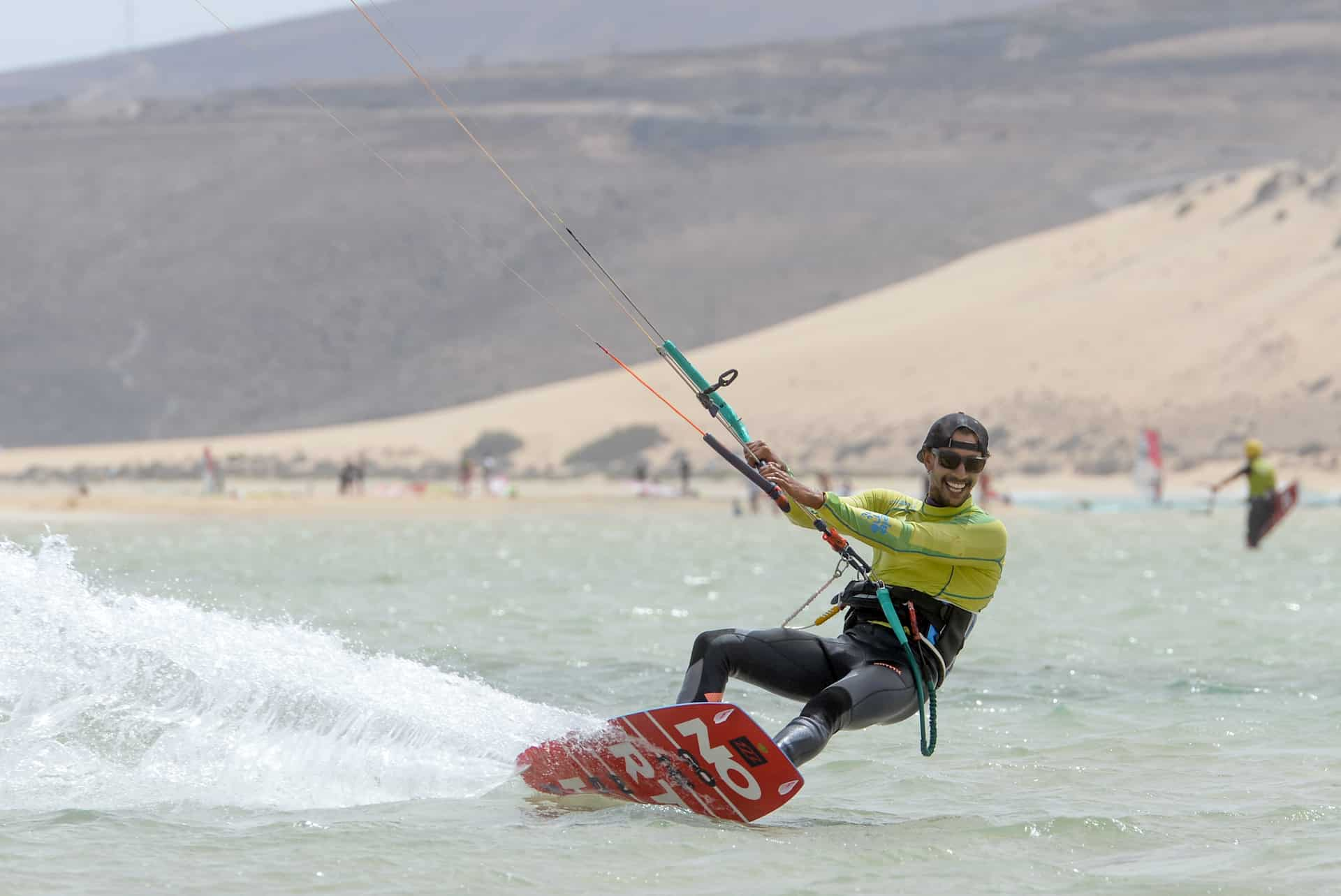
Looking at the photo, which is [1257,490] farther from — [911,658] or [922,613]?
[911,658]

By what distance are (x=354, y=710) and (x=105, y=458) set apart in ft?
218

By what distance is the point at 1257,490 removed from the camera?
25359 mm

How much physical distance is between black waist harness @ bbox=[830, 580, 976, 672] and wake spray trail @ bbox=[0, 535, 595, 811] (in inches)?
50.4

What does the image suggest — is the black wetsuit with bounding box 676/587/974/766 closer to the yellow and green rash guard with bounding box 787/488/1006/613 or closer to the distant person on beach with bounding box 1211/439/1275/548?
the yellow and green rash guard with bounding box 787/488/1006/613

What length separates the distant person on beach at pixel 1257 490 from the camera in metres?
24.3

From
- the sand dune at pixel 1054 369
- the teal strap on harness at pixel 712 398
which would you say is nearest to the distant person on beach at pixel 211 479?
the sand dune at pixel 1054 369

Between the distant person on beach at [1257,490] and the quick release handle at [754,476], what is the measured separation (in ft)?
56.5

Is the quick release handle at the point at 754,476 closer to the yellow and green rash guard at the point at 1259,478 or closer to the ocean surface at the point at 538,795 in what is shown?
the ocean surface at the point at 538,795

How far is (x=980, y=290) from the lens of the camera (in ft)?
279

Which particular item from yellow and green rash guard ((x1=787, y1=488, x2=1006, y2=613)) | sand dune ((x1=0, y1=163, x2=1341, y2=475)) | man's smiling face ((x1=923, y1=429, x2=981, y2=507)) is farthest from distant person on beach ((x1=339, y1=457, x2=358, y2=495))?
man's smiling face ((x1=923, y1=429, x2=981, y2=507))

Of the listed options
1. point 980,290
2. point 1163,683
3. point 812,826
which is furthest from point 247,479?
point 812,826

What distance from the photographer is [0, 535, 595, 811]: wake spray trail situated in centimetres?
868

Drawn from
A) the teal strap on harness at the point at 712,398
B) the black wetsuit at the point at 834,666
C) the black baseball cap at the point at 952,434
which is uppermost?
the teal strap on harness at the point at 712,398

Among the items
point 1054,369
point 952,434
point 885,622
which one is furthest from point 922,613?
point 1054,369
